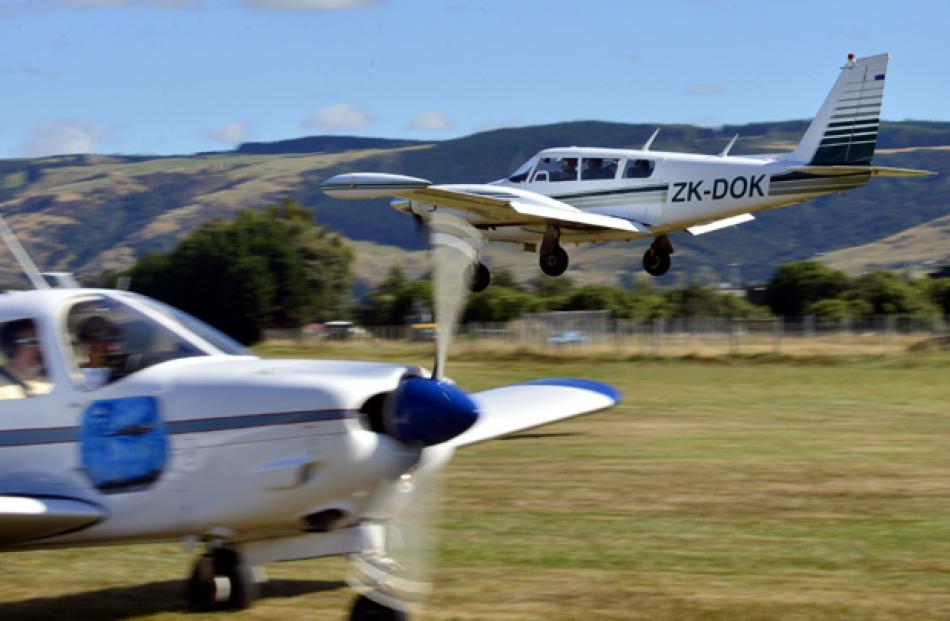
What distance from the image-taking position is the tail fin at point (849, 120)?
24.9 meters

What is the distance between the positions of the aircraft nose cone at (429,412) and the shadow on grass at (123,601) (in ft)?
7.27

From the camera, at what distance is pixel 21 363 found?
7.41 meters

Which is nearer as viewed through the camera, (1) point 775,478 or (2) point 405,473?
(2) point 405,473

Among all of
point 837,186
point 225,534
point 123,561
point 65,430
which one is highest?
point 837,186

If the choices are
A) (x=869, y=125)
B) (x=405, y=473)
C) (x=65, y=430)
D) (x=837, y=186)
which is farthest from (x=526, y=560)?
(x=869, y=125)

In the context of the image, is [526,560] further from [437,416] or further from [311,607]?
[437,416]

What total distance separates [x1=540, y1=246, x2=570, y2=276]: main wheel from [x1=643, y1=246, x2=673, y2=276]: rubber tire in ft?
5.35

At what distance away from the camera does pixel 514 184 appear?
2648 centimetres

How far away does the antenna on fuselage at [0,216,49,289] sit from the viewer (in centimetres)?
816

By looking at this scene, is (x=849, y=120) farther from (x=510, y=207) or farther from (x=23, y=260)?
(x=23, y=260)

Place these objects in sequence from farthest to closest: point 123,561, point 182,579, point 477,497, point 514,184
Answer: point 514,184 → point 477,497 → point 123,561 → point 182,579

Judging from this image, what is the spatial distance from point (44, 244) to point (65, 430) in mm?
169823

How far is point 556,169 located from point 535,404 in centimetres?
1864

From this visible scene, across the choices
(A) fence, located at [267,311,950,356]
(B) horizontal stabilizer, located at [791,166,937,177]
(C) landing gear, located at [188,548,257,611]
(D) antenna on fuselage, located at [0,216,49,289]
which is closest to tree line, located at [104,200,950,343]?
(A) fence, located at [267,311,950,356]
